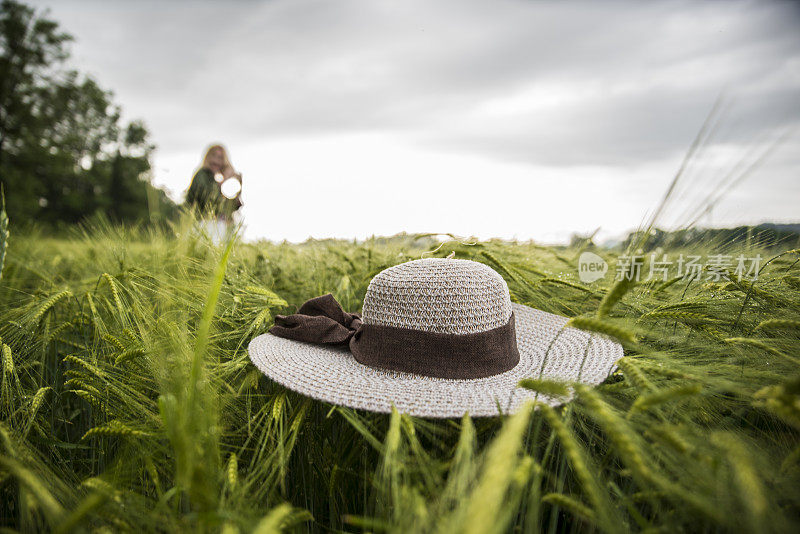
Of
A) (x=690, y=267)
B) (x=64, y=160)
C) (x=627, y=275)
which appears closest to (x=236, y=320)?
(x=627, y=275)

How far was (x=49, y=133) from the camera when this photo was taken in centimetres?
1642

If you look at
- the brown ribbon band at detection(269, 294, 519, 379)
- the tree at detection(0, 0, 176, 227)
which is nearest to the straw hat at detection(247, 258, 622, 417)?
the brown ribbon band at detection(269, 294, 519, 379)

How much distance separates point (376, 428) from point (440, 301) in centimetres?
36

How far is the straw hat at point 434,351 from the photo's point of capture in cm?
93

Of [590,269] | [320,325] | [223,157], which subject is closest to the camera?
[320,325]

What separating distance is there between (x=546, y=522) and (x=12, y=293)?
94.8 inches

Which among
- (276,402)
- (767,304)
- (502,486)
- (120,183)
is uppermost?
(120,183)

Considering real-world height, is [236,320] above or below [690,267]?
below

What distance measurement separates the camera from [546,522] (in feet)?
3.12

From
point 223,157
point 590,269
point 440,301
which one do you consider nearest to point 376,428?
point 440,301

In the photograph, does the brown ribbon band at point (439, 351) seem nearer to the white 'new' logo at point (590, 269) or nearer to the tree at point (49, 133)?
the white 'new' logo at point (590, 269)

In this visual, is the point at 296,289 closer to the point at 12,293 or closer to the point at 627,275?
the point at 12,293

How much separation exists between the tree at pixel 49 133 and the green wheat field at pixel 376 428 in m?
12.0

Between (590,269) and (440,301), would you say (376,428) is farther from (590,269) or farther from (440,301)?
(590,269)
